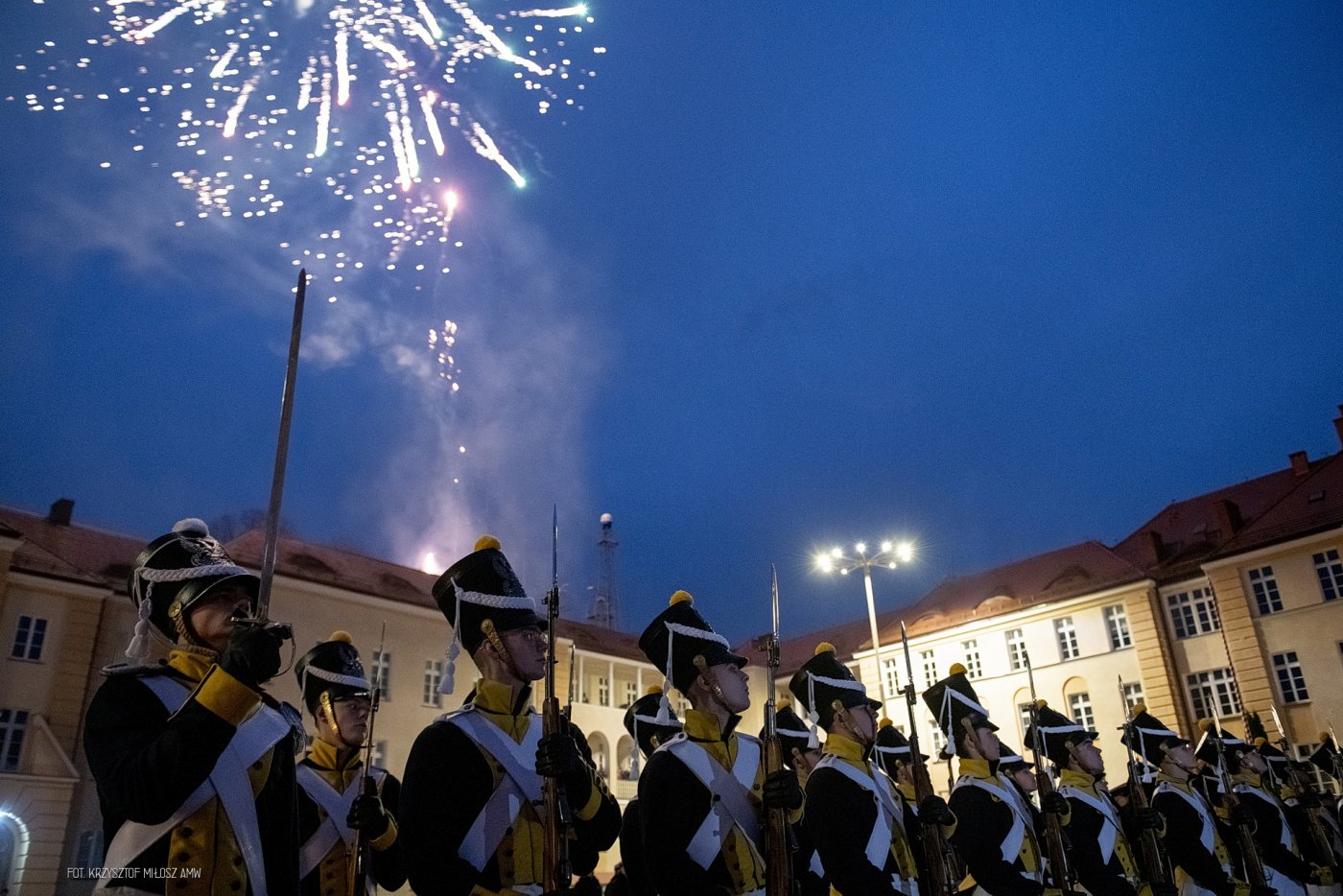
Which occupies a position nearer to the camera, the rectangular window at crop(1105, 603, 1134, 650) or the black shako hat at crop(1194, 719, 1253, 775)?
the black shako hat at crop(1194, 719, 1253, 775)

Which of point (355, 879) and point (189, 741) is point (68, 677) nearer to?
point (355, 879)

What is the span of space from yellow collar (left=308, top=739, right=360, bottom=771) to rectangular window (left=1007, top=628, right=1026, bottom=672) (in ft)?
126

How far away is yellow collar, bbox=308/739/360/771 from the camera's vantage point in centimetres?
651

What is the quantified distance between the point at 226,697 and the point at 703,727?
3.01 metres

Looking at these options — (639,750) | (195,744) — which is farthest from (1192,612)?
(195,744)

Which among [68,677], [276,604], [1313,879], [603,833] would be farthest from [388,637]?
[603,833]

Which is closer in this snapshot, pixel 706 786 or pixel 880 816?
pixel 706 786

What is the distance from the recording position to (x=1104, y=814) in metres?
9.02

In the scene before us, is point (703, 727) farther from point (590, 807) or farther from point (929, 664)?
point (929, 664)

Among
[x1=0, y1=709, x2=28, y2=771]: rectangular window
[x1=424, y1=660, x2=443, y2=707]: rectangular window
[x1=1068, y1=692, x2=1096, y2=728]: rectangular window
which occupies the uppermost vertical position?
[x1=424, y1=660, x2=443, y2=707]: rectangular window

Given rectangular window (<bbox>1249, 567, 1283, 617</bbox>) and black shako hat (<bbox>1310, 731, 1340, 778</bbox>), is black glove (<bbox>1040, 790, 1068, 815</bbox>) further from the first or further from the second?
rectangular window (<bbox>1249, 567, 1283, 617</bbox>)

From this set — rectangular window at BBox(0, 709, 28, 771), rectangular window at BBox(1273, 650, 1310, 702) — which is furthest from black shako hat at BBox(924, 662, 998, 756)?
rectangular window at BBox(1273, 650, 1310, 702)

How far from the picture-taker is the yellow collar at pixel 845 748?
664cm

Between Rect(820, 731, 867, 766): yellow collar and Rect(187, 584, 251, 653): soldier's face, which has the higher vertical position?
Rect(187, 584, 251, 653): soldier's face
